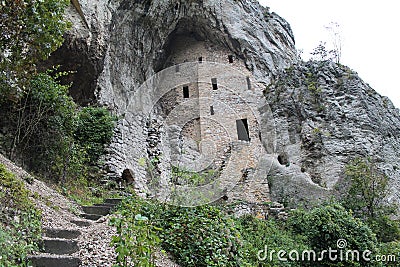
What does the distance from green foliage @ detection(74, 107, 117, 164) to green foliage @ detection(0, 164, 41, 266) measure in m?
4.32

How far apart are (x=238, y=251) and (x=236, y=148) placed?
955 centimetres


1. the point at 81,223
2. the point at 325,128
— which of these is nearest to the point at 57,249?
the point at 81,223

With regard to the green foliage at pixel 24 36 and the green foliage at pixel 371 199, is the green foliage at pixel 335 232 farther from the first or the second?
the green foliage at pixel 24 36

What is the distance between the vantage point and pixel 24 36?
5410 millimetres

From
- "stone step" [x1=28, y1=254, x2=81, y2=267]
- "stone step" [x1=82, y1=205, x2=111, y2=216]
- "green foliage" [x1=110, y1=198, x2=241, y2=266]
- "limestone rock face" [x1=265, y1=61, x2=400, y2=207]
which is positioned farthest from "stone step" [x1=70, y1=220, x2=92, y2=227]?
"limestone rock face" [x1=265, y1=61, x2=400, y2=207]

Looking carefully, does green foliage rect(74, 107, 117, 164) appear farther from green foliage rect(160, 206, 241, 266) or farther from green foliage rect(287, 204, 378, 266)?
green foliage rect(287, 204, 378, 266)

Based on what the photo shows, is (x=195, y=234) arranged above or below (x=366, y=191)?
below

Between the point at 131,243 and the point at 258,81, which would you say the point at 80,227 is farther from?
the point at 258,81

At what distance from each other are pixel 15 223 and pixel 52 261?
0.64m

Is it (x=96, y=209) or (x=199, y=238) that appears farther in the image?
(x=96, y=209)

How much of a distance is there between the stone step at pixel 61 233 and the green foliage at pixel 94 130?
451cm

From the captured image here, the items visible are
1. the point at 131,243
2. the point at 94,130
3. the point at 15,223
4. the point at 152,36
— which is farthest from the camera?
the point at 152,36

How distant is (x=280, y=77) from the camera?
55.0ft

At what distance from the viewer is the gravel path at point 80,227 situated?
139 inches
